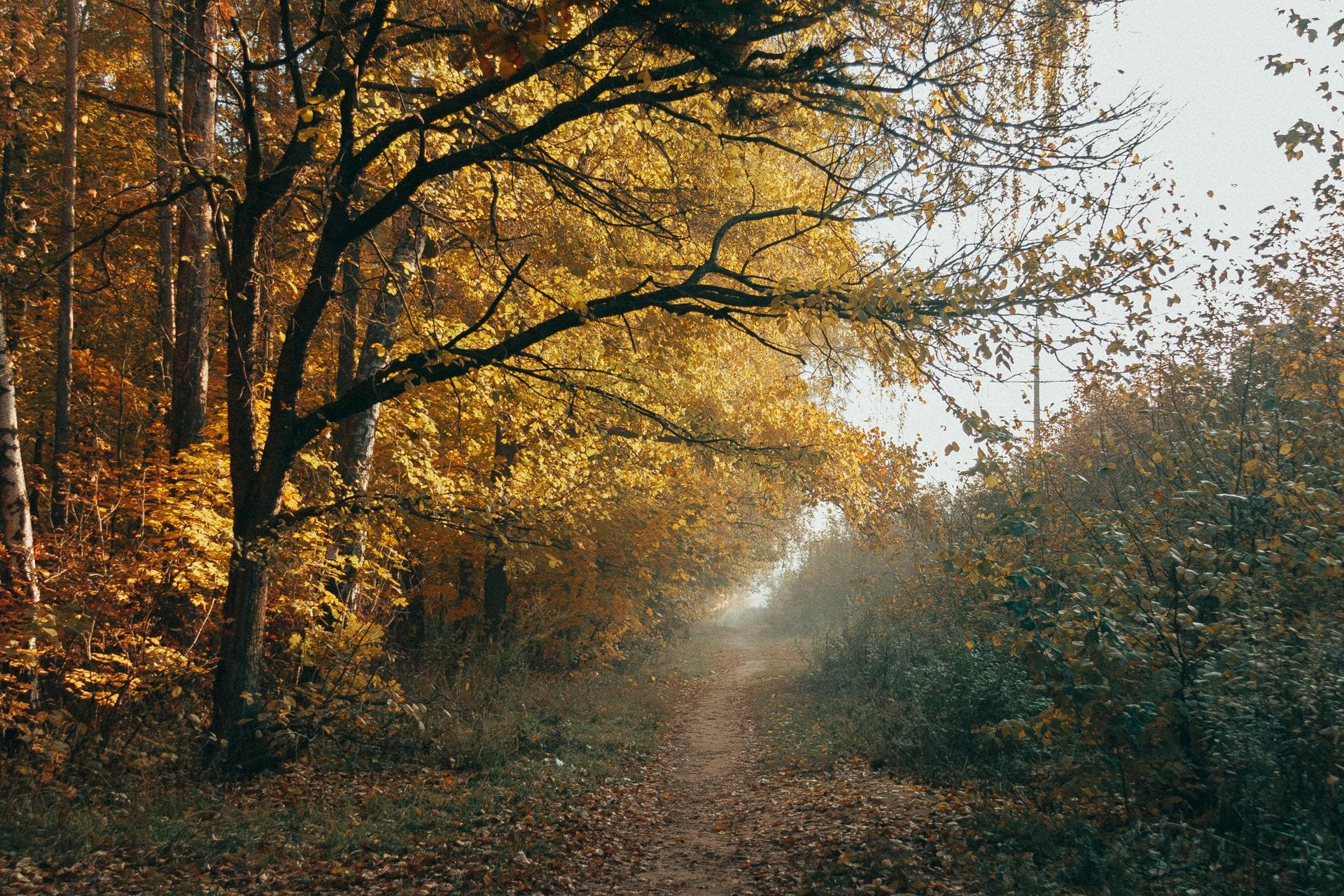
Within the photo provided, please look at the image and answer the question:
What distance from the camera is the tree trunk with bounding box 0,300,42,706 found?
8164 millimetres

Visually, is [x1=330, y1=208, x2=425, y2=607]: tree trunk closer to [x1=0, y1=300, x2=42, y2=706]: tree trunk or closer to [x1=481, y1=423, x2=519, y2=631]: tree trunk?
[x1=481, y1=423, x2=519, y2=631]: tree trunk

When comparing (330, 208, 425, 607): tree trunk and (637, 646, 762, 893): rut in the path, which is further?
(330, 208, 425, 607): tree trunk

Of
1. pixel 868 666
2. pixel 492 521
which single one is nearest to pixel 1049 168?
pixel 492 521

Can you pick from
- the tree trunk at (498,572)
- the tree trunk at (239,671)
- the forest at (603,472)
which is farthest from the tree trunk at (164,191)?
the tree trunk at (498,572)

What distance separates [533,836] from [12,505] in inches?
240

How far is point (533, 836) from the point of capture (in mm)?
7352

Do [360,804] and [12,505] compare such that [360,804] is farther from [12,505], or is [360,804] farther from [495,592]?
→ [495,592]

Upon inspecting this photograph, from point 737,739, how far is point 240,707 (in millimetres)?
7545

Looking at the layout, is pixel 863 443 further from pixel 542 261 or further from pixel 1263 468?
pixel 1263 468

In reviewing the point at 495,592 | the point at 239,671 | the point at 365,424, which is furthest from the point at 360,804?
the point at 495,592

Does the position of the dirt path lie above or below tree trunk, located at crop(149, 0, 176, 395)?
below

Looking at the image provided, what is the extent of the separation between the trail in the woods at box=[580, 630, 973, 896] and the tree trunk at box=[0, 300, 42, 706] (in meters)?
6.19

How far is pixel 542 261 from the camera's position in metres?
13.7

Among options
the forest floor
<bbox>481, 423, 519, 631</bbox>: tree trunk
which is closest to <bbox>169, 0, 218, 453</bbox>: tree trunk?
<bbox>481, 423, 519, 631</bbox>: tree trunk
